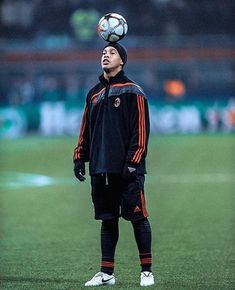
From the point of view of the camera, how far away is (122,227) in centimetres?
1030

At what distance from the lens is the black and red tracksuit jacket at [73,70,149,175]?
21.3 ft

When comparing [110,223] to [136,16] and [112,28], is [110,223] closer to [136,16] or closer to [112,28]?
[112,28]

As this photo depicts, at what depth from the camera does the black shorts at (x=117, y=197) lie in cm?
655

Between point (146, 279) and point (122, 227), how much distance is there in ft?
12.3

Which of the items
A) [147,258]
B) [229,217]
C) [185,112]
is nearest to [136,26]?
[185,112]

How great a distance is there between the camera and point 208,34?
105 ft

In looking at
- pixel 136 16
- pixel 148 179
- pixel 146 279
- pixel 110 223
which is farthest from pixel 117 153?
pixel 136 16

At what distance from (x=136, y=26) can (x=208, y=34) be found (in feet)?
7.97

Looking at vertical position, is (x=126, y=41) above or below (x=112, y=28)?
above

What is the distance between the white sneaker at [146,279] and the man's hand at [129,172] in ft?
2.14

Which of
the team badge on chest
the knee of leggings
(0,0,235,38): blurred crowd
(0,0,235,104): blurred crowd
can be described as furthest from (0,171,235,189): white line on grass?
(0,0,235,38): blurred crowd

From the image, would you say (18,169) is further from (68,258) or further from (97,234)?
(68,258)

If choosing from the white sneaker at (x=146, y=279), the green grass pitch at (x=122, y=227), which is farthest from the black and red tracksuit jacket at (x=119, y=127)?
the green grass pitch at (x=122, y=227)

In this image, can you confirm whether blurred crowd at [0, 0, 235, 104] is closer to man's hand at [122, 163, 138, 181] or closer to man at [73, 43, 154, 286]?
man at [73, 43, 154, 286]
